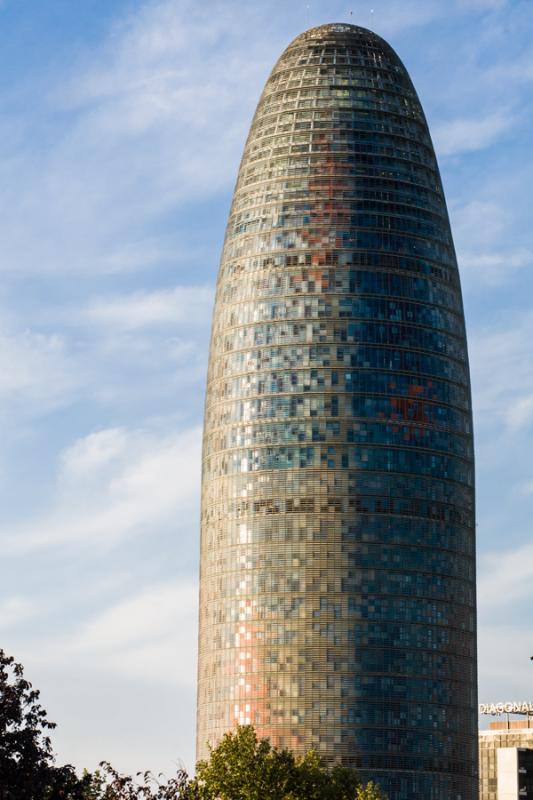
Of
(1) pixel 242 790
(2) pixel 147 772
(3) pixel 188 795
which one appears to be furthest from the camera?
(1) pixel 242 790

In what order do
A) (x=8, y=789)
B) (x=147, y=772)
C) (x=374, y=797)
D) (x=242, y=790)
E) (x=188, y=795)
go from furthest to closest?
1. (x=242, y=790)
2. (x=374, y=797)
3. (x=188, y=795)
4. (x=147, y=772)
5. (x=8, y=789)

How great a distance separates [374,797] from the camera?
17362 centimetres

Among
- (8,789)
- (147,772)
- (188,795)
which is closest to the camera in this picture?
(8,789)

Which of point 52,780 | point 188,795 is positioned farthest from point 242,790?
point 52,780

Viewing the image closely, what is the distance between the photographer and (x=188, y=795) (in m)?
139

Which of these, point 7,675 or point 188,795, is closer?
point 7,675

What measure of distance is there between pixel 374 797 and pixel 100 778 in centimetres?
2788

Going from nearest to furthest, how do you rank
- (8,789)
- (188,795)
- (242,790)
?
(8,789) < (188,795) < (242,790)

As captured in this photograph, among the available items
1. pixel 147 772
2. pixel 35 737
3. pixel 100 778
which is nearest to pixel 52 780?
pixel 35 737

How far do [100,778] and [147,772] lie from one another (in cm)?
6250

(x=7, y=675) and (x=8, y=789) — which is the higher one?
(x=7, y=675)

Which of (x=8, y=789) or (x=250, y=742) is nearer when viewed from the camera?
(x=8, y=789)

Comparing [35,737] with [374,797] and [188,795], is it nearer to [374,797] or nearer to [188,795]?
[188,795]

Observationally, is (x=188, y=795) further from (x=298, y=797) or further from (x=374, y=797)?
(x=298, y=797)
